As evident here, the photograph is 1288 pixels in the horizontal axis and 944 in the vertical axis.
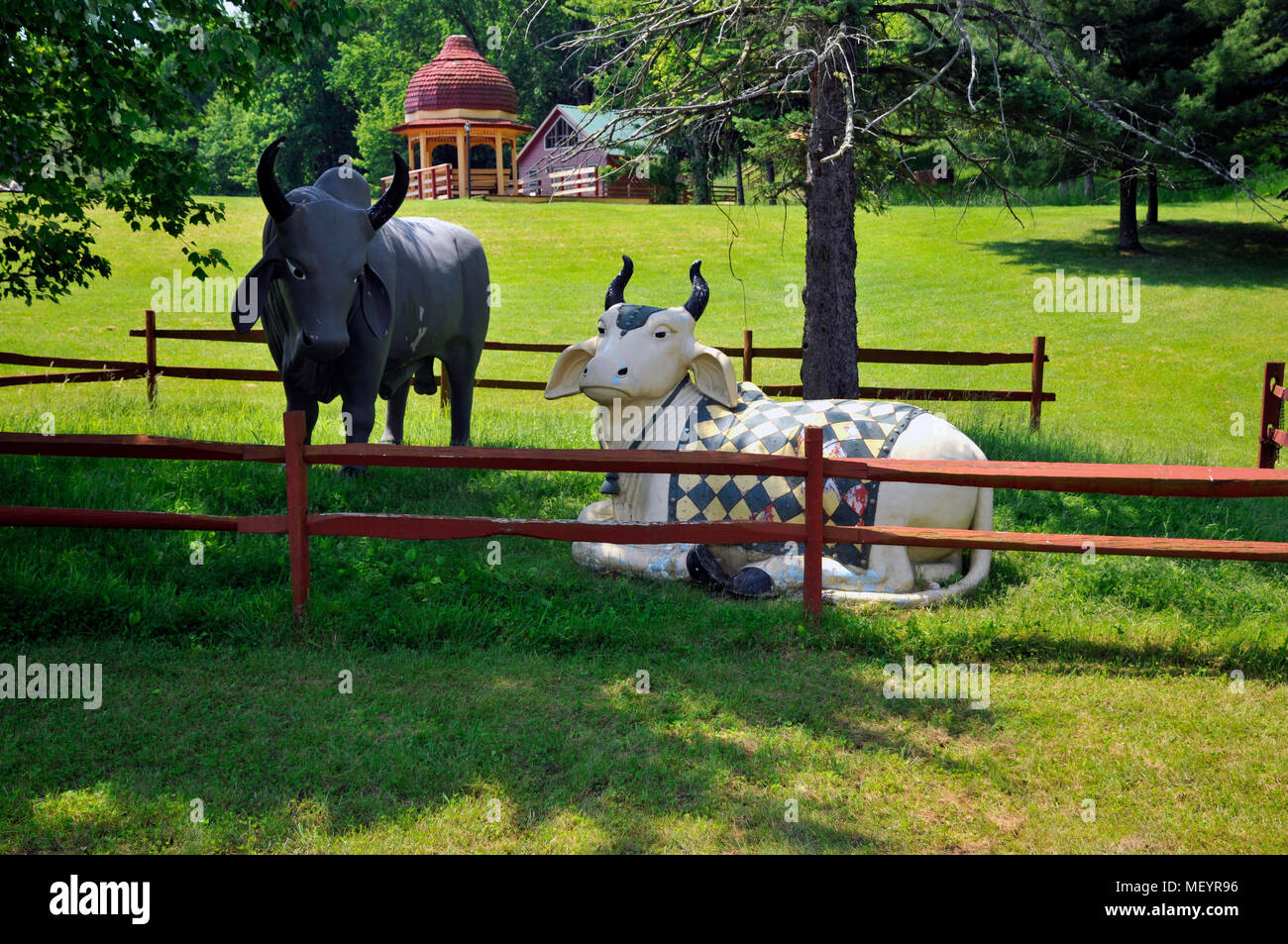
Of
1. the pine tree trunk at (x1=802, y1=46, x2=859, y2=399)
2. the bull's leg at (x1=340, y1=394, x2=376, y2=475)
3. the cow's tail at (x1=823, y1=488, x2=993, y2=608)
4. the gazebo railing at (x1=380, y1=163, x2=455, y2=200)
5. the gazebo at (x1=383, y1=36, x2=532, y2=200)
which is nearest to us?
the cow's tail at (x1=823, y1=488, x2=993, y2=608)

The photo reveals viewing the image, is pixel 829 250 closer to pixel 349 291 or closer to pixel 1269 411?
pixel 349 291

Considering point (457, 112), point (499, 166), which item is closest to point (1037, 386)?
point (457, 112)

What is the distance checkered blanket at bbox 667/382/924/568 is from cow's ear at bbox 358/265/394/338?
2223 mm

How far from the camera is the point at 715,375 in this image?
6.90 m

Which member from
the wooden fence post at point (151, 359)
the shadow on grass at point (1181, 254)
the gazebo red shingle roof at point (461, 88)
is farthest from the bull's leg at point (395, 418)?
the gazebo red shingle roof at point (461, 88)

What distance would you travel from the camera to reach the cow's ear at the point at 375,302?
24.1 feet

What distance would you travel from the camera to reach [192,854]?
154 inches

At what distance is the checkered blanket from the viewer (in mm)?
6363

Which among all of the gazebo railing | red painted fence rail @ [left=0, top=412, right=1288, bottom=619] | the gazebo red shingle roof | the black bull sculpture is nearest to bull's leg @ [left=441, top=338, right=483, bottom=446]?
the black bull sculpture

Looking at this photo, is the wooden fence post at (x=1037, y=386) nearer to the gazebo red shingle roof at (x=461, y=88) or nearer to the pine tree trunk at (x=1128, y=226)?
the pine tree trunk at (x=1128, y=226)

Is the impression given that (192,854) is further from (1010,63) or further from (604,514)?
(1010,63)

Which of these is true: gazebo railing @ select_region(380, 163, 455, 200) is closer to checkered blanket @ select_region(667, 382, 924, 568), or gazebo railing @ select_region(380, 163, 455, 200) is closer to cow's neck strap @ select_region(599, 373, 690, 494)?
cow's neck strap @ select_region(599, 373, 690, 494)

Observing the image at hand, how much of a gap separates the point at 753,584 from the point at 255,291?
3548mm

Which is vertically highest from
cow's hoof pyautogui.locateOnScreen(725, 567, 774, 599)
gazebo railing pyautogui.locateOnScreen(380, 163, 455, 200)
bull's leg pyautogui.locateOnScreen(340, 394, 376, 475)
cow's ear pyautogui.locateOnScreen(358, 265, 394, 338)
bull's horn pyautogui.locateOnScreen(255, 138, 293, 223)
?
gazebo railing pyautogui.locateOnScreen(380, 163, 455, 200)
